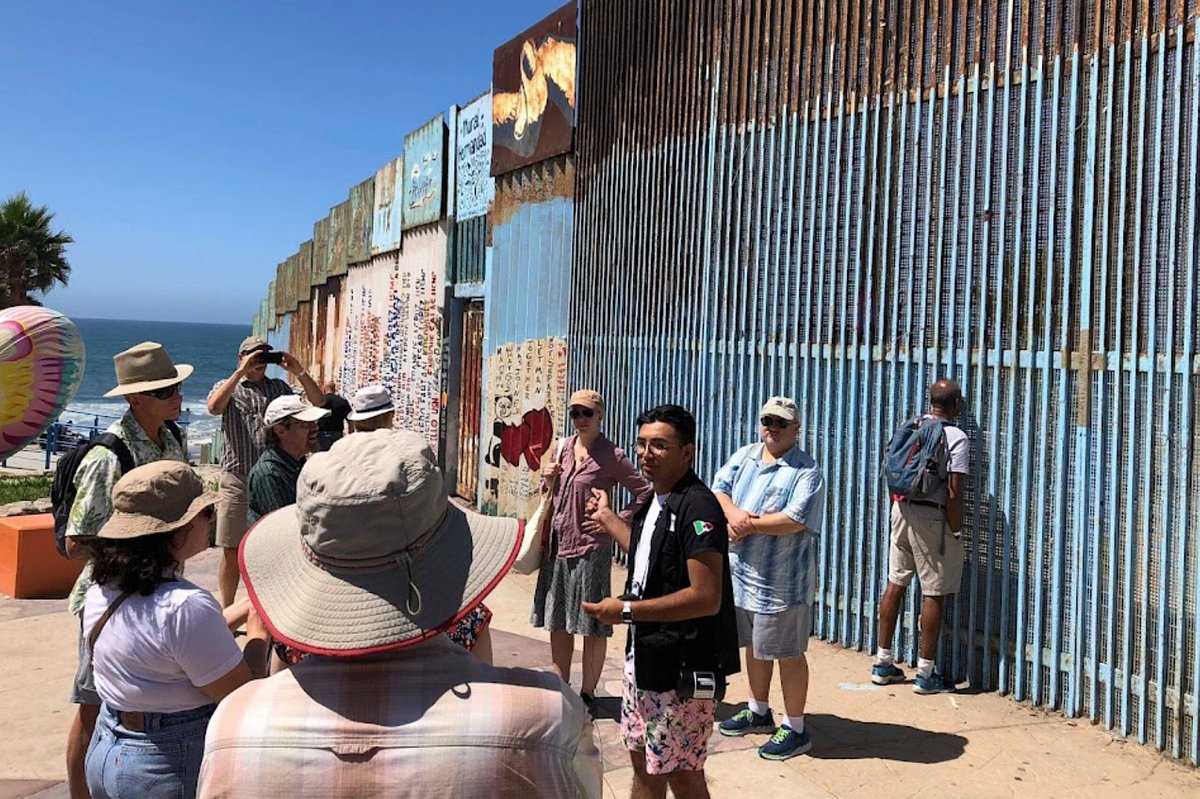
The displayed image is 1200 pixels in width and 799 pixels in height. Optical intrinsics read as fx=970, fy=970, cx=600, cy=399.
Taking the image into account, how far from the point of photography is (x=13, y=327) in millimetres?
13344

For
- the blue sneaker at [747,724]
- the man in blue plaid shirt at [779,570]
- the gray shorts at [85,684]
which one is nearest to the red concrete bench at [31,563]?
the gray shorts at [85,684]

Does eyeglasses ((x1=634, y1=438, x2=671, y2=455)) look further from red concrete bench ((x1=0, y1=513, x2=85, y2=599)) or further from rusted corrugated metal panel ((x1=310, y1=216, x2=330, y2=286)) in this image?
rusted corrugated metal panel ((x1=310, y1=216, x2=330, y2=286))

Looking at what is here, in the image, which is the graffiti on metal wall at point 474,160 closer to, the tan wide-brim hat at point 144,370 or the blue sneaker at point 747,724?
the tan wide-brim hat at point 144,370

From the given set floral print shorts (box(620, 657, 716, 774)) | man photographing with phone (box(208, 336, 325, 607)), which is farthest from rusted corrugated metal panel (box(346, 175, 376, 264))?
floral print shorts (box(620, 657, 716, 774))

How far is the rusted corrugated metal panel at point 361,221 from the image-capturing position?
16938mm

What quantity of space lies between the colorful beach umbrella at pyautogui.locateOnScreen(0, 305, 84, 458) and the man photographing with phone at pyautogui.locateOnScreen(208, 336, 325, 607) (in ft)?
29.6

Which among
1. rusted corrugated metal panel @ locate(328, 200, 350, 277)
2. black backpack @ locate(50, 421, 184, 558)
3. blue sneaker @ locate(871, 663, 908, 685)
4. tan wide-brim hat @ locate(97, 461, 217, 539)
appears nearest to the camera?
tan wide-brim hat @ locate(97, 461, 217, 539)

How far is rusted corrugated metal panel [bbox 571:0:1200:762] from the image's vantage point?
4.75 m

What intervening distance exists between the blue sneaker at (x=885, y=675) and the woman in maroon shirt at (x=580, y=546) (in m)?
1.68

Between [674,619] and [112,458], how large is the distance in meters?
2.18

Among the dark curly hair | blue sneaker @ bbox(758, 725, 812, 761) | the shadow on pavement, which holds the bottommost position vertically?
the shadow on pavement

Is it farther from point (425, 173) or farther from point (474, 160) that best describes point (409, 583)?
point (425, 173)

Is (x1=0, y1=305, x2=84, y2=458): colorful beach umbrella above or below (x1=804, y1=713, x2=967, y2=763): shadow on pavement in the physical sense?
above

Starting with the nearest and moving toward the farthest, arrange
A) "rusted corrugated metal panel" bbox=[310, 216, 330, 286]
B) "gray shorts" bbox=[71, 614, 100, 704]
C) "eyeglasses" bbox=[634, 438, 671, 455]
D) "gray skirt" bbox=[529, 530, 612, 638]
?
"gray shorts" bbox=[71, 614, 100, 704]
"eyeglasses" bbox=[634, 438, 671, 455]
"gray skirt" bbox=[529, 530, 612, 638]
"rusted corrugated metal panel" bbox=[310, 216, 330, 286]
